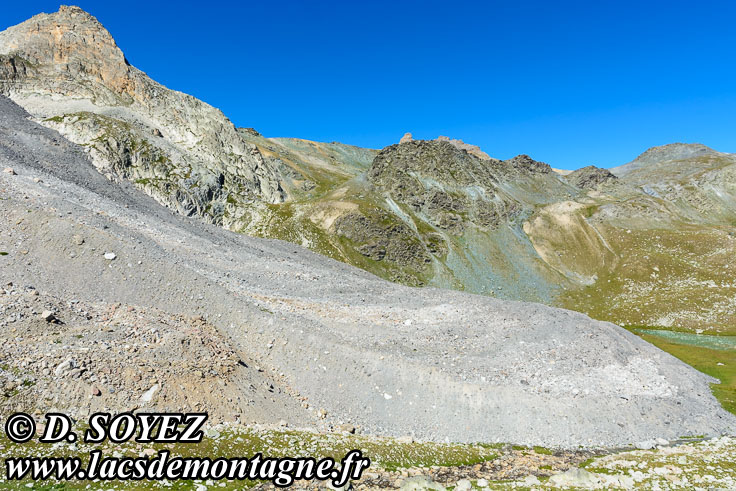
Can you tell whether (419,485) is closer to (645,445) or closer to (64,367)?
(64,367)

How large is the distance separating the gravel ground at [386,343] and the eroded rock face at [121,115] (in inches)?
2198

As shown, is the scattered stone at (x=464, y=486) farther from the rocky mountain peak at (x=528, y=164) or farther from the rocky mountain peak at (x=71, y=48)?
the rocky mountain peak at (x=528, y=164)

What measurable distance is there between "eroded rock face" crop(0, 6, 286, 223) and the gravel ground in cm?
5582

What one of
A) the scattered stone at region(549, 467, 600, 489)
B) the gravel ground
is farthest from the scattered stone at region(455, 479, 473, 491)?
the gravel ground

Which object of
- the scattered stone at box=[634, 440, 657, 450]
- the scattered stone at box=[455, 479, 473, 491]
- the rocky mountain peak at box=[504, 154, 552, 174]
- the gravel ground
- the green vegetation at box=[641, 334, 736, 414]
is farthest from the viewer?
the rocky mountain peak at box=[504, 154, 552, 174]

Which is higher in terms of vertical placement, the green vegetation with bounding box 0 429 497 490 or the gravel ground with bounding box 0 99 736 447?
the gravel ground with bounding box 0 99 736 447

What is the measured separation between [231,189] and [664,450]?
116977mm

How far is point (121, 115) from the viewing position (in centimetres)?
10994

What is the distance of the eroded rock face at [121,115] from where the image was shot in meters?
97.6

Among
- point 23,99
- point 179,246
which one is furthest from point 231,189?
point 179,246

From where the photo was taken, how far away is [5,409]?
1600 centimetres

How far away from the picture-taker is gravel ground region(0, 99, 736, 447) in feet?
93.2

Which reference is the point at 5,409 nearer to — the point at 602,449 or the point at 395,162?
the point at 602,449

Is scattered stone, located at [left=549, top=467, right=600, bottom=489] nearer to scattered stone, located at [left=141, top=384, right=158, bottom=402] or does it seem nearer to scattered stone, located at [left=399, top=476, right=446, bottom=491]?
scattered stone, located at [left=399, top=476, right=446, bottom=491]
